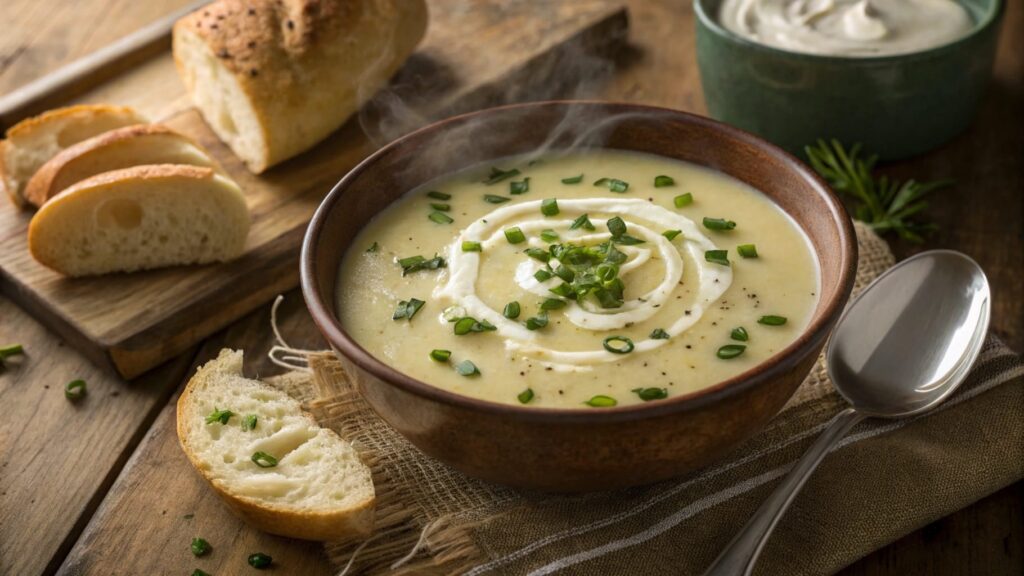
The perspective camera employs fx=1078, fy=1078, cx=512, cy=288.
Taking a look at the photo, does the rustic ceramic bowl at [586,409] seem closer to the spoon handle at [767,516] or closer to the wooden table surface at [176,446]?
the spoon handle at [767,516]

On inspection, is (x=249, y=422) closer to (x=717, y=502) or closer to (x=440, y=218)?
(x=440, y=218)

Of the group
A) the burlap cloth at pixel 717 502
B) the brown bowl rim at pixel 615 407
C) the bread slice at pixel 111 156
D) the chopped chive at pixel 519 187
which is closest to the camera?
the brown bowl rim at pixel 615 407

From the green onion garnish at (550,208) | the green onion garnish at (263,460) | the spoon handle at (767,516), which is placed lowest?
the spoon handle at (767,516)

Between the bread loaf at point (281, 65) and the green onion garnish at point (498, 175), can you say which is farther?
the bread loaf at point (281, 65)

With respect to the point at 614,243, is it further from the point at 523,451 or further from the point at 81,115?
the point at 81,115

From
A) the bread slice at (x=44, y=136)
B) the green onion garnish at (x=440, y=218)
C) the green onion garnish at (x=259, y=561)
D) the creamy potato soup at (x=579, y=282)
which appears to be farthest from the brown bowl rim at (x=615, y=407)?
the bread slice at (x=44, y=136)

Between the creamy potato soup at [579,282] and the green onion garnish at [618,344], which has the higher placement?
the green onion garnish at [618,344]
